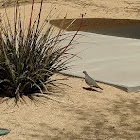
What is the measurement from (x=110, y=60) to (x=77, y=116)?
10.4 ft

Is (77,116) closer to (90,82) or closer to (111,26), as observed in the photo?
(90,82)

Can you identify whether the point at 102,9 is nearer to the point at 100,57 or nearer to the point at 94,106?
the point at 100,57

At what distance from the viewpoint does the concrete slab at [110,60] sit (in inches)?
321

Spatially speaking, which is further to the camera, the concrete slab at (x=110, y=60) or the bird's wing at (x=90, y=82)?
the concrete slab at (x=110, y=60)

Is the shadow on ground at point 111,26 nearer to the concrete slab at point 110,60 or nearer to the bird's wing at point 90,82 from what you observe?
the concrete slab at point 110,60

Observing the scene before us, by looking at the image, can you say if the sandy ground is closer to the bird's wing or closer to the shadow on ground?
the bird's wing

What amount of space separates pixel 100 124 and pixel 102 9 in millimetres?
11325

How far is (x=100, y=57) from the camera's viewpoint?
959 centimetres

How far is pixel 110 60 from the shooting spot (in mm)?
9406

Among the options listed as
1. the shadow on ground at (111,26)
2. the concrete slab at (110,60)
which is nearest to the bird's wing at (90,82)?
the concrete slab at (110,60)

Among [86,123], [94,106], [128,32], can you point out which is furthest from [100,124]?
[128,32]

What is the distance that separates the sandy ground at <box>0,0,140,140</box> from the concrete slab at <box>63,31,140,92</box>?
1.35 feet

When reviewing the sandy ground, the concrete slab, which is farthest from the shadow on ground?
the sandy ground

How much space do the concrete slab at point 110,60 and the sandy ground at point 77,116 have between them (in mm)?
412
